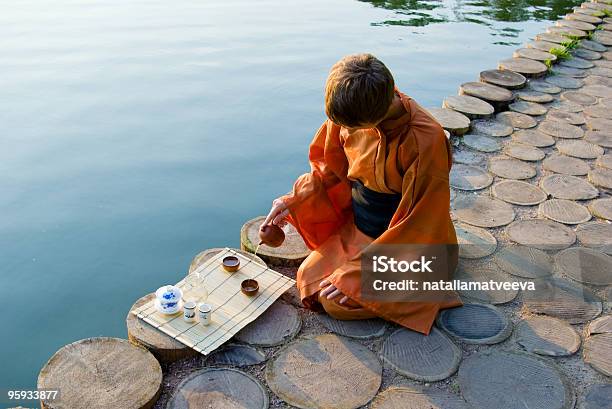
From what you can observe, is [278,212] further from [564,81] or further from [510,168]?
[564,81]

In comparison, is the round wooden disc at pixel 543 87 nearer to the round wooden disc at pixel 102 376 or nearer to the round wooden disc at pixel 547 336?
the round wooden disc at pixel 547 336

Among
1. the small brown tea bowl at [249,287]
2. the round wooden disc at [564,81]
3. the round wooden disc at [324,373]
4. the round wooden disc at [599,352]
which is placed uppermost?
the small brown tea bowl at [249,287]

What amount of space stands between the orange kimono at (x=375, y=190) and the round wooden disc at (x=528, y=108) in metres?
3.02

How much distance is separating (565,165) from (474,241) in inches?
58.6

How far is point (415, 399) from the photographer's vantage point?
266cm

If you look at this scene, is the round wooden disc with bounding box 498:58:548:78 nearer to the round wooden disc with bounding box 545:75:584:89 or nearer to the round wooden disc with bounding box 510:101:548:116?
the round wooden disc with bounding box 545:75:584:89

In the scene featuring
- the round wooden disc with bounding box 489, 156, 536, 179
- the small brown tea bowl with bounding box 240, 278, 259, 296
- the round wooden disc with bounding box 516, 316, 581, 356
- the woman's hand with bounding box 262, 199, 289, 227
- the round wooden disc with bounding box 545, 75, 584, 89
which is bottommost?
the round wooden disc with bounding box 516, 316, 581, 356

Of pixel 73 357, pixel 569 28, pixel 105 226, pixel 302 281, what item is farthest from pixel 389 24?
pixel 73 357

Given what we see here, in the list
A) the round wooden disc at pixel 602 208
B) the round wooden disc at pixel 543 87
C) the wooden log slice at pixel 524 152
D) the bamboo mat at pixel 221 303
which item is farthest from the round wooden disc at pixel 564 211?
the round wooden disc at pixel 543 87

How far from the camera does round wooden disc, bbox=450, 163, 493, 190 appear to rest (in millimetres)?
4398

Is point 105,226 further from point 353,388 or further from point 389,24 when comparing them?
point 389,24

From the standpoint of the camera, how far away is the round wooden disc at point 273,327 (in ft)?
9.73

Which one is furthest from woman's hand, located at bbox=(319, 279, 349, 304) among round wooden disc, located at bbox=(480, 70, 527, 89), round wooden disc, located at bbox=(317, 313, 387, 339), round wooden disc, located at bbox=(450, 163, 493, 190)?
round wooden disc, located at bbox=(480, 70, 527, 89)

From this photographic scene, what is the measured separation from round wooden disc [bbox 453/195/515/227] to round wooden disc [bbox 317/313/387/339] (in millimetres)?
1226
